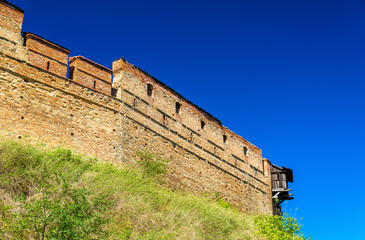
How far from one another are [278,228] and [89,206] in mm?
8759

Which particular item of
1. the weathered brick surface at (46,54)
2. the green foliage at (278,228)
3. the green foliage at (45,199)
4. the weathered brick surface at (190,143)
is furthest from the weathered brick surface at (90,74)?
the green foliage at (278,228)

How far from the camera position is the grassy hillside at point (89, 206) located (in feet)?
29.6

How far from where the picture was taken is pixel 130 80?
1747 cm

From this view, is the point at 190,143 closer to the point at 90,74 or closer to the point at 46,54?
the point at 90,74

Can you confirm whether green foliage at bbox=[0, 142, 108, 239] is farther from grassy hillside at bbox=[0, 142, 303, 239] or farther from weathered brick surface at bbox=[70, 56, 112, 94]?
weathered brick surface at bbox=[70, 56, 112, 94]

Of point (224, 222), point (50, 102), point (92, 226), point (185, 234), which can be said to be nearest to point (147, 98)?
point (50, 102)

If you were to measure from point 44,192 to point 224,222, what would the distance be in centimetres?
616

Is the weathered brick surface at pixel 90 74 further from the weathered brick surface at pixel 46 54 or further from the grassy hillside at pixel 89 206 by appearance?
the grassy hillside at pixel 89 206

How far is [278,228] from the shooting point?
16.4m

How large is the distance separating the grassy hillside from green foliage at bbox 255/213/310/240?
7 centimetres

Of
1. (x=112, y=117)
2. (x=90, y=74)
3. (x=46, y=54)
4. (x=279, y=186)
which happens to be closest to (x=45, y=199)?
(x=46, y=54)

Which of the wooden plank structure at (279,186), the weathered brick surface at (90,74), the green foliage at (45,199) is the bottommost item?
the green foliage at (45,199)

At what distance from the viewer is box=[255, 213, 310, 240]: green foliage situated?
609 inches

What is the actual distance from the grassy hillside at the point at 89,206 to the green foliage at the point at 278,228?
0.07m
